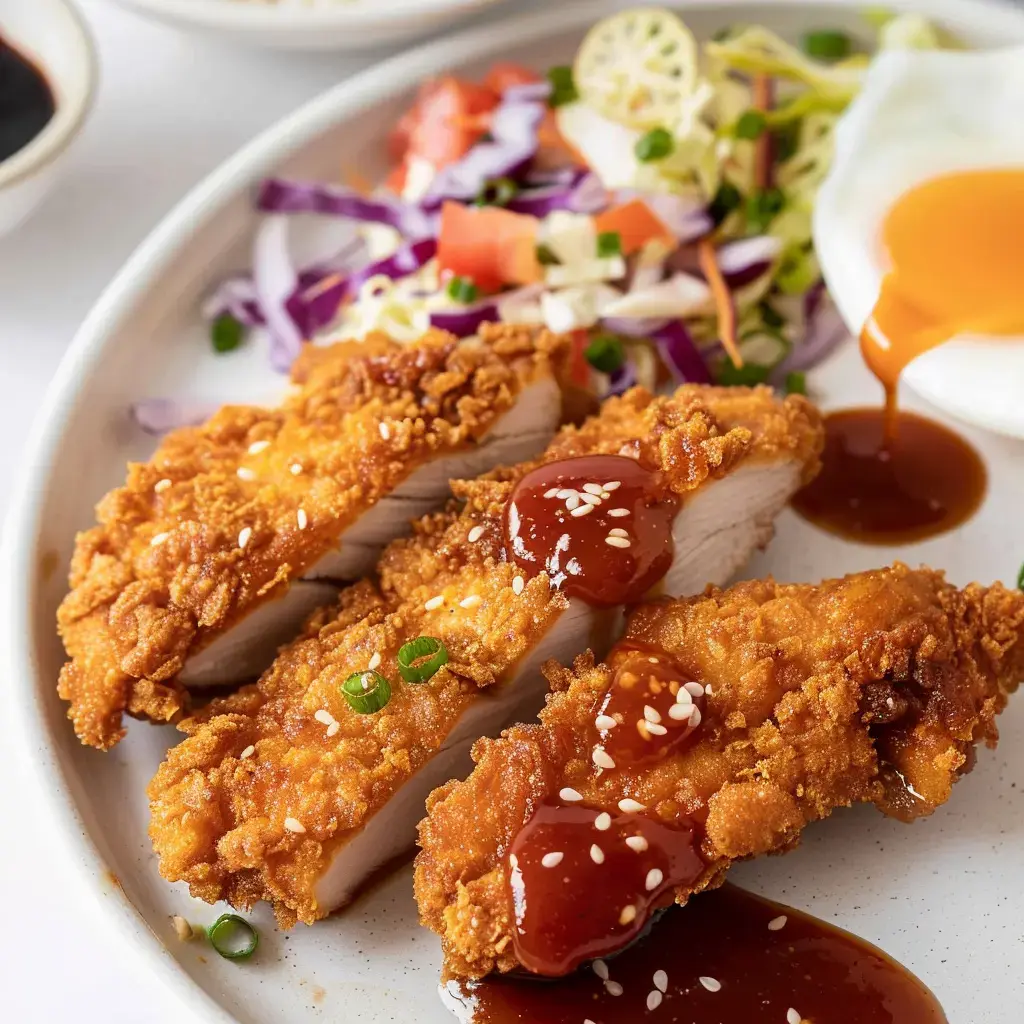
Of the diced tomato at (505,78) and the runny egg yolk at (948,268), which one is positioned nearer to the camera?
the runny egg yolk at (948,268)

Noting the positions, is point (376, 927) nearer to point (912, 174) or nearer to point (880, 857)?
point (880, 857)

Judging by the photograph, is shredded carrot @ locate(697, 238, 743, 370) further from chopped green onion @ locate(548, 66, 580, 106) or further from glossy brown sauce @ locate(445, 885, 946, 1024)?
glossy brown sauce @ locate(445, 885, 946, 1024)

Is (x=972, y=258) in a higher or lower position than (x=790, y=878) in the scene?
higher

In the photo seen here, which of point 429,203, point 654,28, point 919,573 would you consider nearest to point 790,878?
point 919,573

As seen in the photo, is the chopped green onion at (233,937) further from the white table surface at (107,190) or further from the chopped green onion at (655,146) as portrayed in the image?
the chopped green onion at (655,146)

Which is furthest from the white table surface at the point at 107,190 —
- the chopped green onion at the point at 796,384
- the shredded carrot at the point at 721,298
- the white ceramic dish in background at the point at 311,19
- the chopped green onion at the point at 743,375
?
the chopped green onion at the point at 796,384

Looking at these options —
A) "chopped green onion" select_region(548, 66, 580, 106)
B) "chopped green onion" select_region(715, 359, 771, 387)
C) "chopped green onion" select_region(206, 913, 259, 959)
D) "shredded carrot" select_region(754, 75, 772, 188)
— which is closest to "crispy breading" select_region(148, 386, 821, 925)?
"chopped green onion" select_region(206, 913, 259, 959)

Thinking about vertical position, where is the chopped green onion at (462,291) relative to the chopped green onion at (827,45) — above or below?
below
